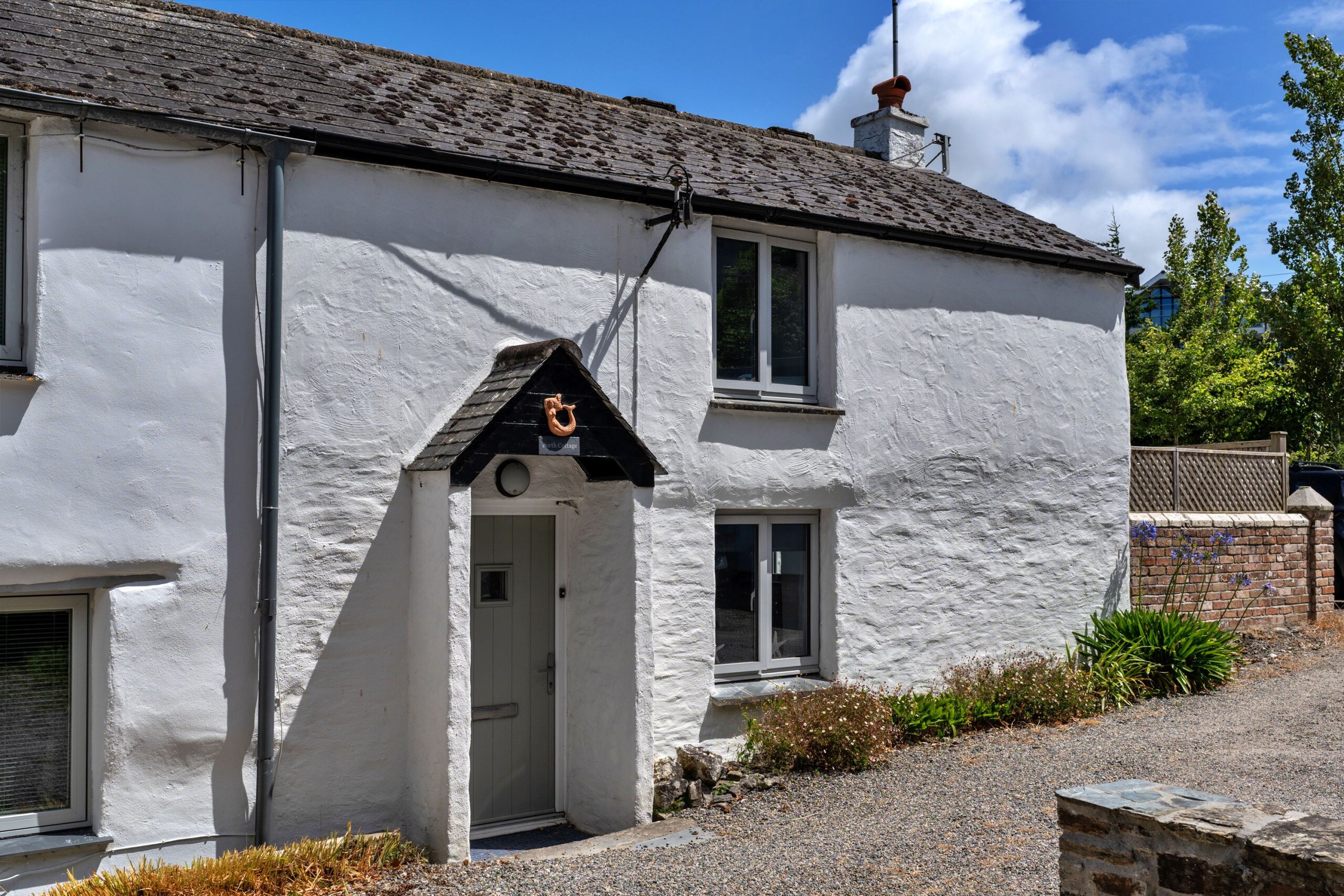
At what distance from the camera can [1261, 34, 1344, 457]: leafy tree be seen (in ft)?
64.1

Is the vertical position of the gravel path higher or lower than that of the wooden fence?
lower

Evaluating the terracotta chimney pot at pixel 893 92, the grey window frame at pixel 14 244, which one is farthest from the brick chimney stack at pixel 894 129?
the grey window frame at pixel 14 244

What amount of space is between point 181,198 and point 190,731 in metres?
3.21

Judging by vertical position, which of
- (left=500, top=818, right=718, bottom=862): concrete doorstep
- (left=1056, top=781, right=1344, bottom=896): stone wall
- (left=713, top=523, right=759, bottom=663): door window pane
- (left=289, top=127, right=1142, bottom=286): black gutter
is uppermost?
(left=289, top=127, right=1142, bottom=286): black gutter

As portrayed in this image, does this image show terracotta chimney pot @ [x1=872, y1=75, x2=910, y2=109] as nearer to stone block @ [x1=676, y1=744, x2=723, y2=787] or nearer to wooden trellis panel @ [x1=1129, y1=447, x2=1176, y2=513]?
wooden trellis panel @ [x1=1129, y1=447, x2=1176, y2=513]

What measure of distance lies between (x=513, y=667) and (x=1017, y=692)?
5.02 meters

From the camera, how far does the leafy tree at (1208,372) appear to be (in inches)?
819

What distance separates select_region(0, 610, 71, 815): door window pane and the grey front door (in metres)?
2.59

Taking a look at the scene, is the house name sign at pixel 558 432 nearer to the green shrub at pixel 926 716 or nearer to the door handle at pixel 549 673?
the door handle at pixel 549 673

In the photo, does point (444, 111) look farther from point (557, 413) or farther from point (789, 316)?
point (789, 316)

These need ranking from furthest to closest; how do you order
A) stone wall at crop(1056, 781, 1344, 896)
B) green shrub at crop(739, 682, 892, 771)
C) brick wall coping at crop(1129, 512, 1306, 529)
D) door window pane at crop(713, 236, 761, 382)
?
brick wall coping at crop(1129, 512, 1306, 529) < door window pane at crop(713, 236, 761, 382) < green shrub at crop(739, 682, 892, 771) < stone wall at crop(1056, 781, 1344, 896)

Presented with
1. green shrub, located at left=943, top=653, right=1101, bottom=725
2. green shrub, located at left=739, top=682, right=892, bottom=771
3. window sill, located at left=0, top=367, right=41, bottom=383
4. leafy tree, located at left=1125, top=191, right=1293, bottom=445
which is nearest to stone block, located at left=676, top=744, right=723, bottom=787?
green shrub, located at left=739, top=682, right=892, bottom=771

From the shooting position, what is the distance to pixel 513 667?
26.4 feet

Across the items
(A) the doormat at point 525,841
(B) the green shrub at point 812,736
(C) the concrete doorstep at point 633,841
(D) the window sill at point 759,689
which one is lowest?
(A) the doormat at point 525,841
